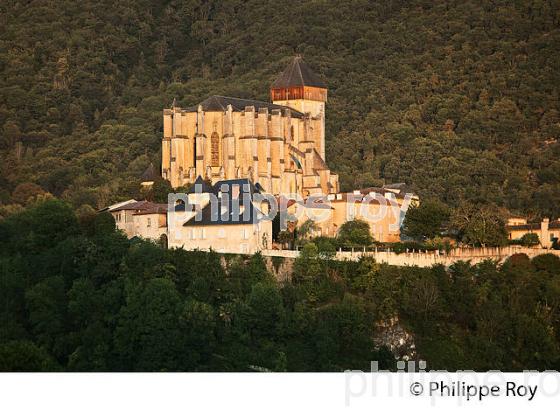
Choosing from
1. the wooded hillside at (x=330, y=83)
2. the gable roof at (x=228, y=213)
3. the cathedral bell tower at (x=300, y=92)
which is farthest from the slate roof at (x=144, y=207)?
the cathedral bell tower at (x=300, y=92)

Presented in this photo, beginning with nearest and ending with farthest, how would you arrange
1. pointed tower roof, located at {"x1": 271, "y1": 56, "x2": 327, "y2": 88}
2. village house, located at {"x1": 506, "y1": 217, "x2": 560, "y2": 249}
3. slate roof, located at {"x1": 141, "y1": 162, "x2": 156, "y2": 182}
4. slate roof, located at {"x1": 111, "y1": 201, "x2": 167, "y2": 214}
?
slate roof, located at {"x1": 111, "y1": 201, "x2": 167, "y2": 214} < village house, located at {"x1": 506, "y1": 217, "x2": 560, "y2": 249} < slate roof, located at {"x1": 141, "y1": 162, "x2": 156, "y2": 182} < pointed tower roof, located at {"x1": 271, "y1": 56, "x2": 327, "y2": 88}

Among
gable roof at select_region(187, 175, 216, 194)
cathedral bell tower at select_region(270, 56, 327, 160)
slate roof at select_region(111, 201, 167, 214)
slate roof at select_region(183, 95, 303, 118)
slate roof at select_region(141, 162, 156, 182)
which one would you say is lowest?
slate roof at select_region(111, 201, 167, 214)

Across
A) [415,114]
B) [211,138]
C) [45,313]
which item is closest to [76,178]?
[211,138]

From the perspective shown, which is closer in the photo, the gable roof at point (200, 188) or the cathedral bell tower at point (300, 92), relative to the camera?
the gable roof at point (200, 188)

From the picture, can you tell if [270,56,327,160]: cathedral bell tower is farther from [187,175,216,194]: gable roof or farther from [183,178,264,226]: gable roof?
[183,178,264,226]: gable roof

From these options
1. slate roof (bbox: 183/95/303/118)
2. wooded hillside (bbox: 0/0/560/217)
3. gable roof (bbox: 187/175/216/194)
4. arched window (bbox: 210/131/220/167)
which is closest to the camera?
gable roof (bbox: 187/175/216/194)

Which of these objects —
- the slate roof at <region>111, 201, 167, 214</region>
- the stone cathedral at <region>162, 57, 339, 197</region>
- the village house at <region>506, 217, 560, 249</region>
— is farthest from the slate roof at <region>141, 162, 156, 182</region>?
the village house at <region>506, 217, 560, 249</region>

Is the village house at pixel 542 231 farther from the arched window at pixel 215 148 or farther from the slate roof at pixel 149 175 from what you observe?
the slate roof at pixel 149 175

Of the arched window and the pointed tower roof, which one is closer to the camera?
the arched window

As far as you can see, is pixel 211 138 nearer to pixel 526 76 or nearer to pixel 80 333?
pixel 80 333
